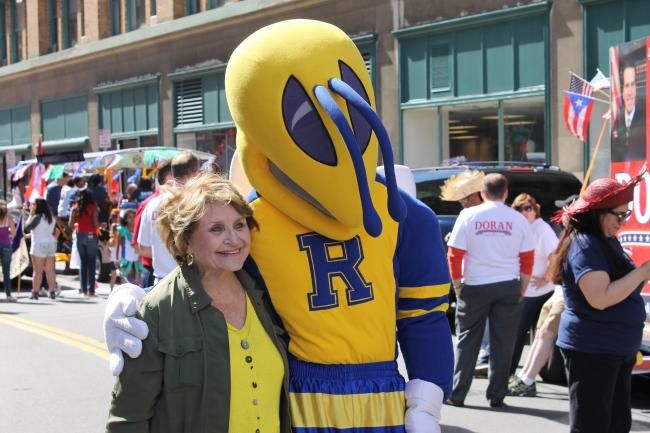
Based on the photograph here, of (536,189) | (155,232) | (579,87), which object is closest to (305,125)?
(155,232)

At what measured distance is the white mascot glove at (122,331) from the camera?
8.93ft

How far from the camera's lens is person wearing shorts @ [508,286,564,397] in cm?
742

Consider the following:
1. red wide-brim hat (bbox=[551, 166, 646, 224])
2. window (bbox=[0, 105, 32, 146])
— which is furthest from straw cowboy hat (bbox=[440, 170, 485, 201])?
window (bbox=[0, 105, 32, 146])

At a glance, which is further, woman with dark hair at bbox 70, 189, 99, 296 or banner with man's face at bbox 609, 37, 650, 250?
woman with dark hair at bbox 70, 189, 99, 296

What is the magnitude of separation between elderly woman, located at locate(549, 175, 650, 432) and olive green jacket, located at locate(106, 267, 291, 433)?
234 centimetres

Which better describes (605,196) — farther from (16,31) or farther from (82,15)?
(16,31)

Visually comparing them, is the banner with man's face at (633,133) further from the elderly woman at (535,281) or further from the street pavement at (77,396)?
the elderly woman at (535,281)

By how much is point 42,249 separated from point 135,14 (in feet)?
51.0

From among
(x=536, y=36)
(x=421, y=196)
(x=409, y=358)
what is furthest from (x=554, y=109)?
(x=409, y=358)

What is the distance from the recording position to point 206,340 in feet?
9.27

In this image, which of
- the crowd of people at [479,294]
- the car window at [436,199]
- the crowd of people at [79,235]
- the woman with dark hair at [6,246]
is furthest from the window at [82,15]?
the crowd of people at [479,294]

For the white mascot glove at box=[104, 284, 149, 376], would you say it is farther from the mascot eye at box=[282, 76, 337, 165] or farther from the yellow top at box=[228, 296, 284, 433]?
the mascot eye at box=[282, 76, 337, 165]

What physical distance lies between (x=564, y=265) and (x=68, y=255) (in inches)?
606

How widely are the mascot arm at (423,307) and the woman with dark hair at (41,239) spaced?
40.1ft
